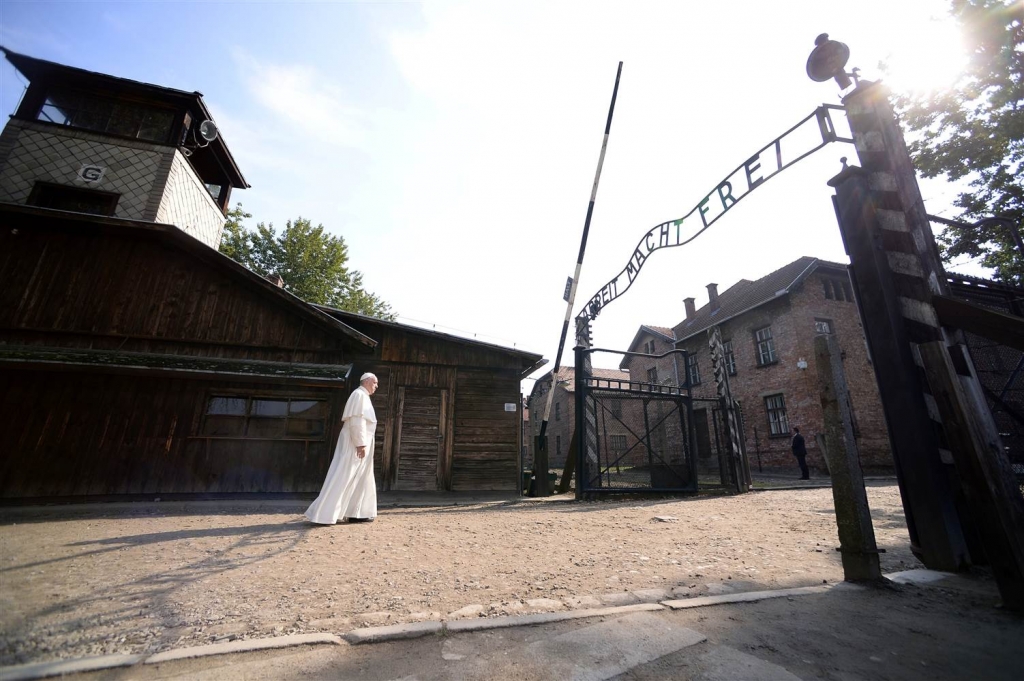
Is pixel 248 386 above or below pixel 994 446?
above

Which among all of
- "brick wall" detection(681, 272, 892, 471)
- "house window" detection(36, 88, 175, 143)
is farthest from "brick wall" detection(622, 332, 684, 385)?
"house window" detection(36, 88, 175, 143)

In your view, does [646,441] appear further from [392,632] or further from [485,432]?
[392,632]

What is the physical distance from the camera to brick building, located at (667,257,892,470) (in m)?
17.4

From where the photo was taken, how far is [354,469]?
6.03m

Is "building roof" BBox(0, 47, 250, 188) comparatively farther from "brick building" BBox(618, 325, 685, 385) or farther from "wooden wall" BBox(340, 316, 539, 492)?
"brick building" BBox(618, 325, 685, 385)

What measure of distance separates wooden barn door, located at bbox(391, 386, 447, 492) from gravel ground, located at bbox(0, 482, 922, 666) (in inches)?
169

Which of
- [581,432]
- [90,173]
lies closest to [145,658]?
[581,432]

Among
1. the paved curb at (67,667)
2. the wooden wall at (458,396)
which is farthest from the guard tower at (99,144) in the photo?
the paved curb at (67,667)

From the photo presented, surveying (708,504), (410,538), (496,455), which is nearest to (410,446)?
→ (496,455)

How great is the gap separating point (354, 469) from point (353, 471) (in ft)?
0.10

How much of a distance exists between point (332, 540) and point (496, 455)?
6.87 metres

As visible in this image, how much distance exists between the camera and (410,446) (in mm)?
10953

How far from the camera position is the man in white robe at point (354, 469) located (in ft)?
19.3

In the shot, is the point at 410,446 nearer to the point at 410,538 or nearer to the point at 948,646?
the point at 410,538
